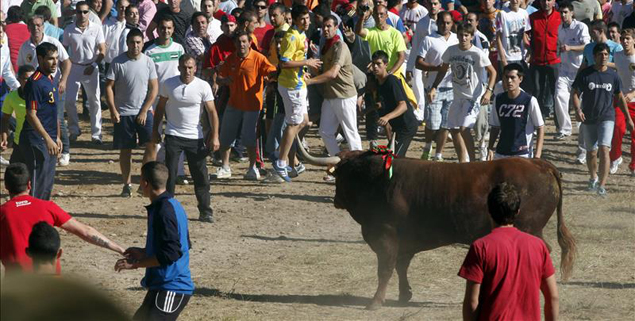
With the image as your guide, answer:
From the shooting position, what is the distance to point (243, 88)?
13.5m

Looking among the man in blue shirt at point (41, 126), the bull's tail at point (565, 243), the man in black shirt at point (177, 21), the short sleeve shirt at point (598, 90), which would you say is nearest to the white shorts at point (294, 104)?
the man in black shirt at point (177, 21)

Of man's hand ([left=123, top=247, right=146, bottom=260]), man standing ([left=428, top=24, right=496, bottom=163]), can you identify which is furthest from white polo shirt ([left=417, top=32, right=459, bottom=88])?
man's hand ([left=123, top=247, right=146, bottom=260])

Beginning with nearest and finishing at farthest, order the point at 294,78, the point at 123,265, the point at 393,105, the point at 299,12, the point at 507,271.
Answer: the point at 507,271 < the point at 123,265 < the point at 393,105 < the point at 294,78 < the point at 299,12

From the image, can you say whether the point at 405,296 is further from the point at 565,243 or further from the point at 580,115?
the point at 580,115

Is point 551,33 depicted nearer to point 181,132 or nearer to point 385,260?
point 181,132

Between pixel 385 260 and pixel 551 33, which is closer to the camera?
pixel 385 260

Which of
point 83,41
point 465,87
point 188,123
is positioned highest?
point 83,41

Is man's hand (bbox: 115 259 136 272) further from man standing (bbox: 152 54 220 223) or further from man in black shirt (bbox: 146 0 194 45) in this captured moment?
man in black shirt (bbox: 146 0 194 45)

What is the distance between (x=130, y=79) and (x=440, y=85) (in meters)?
4.86

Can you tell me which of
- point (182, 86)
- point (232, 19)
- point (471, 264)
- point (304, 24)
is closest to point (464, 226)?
point (471, 264)

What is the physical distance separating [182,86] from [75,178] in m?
3.55

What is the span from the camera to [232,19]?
51.3 feet

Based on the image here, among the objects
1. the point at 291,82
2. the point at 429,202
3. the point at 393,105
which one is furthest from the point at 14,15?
the point at 429,202

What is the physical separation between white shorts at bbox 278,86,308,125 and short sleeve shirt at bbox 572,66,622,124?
374 cm
